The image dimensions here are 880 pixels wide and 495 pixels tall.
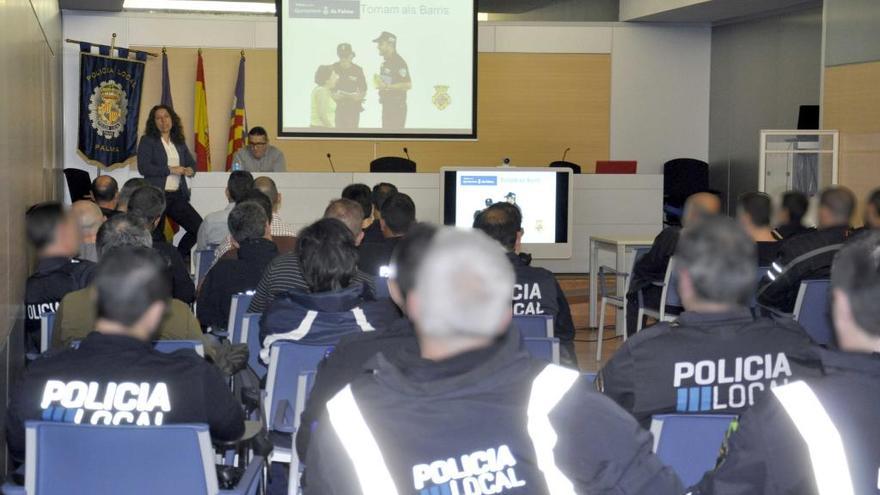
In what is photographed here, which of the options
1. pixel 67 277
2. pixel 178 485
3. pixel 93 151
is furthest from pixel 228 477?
pixel 93 151

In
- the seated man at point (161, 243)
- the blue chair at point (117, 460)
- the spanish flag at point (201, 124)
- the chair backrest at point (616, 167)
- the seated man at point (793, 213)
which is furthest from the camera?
the spanish flag at point (201, 124)

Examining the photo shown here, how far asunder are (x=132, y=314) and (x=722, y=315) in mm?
1319

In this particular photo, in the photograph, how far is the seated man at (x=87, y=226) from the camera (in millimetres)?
5180

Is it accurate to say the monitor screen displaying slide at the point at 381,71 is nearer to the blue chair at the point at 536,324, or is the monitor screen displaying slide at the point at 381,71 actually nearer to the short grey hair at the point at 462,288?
the blue chair at the point at 536,324

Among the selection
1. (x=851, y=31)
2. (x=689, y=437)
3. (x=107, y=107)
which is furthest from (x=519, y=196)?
(x=689, y=437)

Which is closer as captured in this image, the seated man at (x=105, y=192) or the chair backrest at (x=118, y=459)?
the chair backrest at (x=118, y=459)

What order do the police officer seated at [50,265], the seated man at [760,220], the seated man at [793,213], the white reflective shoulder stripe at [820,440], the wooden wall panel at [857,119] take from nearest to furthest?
the white reflective shoulder stripe at [820,440]
the police officer seated at [50,265]
the seated man at [760,220]
the seated man at [793,213]
the wooden wall panel at [857,119]

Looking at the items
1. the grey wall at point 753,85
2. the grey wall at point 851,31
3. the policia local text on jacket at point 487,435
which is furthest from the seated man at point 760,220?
the grey wall at point 753,85

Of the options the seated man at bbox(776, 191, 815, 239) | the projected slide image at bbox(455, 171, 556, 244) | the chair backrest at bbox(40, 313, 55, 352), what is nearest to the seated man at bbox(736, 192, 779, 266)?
the seated man at bbox(776, 191, 815, 239)

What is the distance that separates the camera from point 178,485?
234cm

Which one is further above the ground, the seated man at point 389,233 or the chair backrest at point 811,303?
the seated man at point 389,233

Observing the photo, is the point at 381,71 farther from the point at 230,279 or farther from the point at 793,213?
the point at 230,279

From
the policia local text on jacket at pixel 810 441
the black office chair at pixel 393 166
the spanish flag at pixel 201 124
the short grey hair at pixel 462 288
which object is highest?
the spanish flag at pixel 201 124

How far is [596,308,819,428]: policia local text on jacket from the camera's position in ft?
8.49
